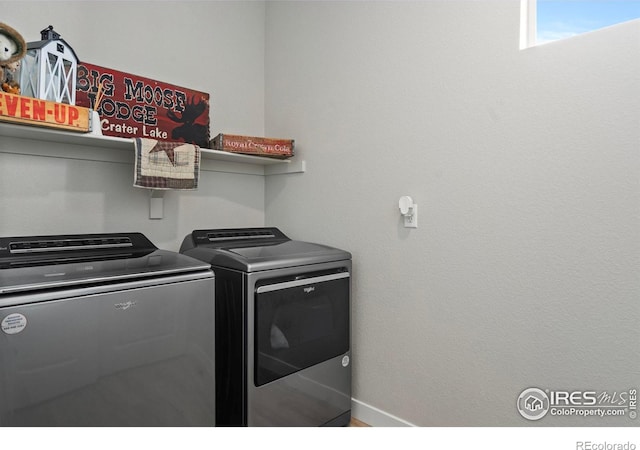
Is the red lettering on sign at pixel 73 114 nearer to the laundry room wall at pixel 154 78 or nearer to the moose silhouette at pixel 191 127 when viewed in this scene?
the laundry room wall at pixel 154 78

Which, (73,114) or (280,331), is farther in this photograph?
(280,331)

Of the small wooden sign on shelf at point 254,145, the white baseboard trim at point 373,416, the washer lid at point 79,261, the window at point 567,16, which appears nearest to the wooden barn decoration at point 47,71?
the washer lid at point 79,261

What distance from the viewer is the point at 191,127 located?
7.05 ft

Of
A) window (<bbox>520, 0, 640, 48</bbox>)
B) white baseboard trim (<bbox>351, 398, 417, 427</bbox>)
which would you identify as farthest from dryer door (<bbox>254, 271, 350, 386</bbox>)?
window (<bbox>520, 0, 640, 48</bbox>)

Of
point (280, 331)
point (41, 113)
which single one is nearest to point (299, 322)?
point (280, 331)

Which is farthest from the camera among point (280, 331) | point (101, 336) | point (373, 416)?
point (373, 416)

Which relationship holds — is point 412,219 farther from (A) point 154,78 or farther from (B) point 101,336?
(A) point 154,78

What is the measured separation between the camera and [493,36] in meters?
1.55

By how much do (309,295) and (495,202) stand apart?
0.89 metres

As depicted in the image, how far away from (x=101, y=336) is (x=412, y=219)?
1.30m

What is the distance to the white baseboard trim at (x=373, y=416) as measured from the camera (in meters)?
1.88

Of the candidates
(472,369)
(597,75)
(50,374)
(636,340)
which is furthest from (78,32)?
(636,340)

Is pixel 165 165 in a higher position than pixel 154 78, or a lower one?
lower

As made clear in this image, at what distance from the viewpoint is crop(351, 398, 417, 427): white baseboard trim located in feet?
6.16
